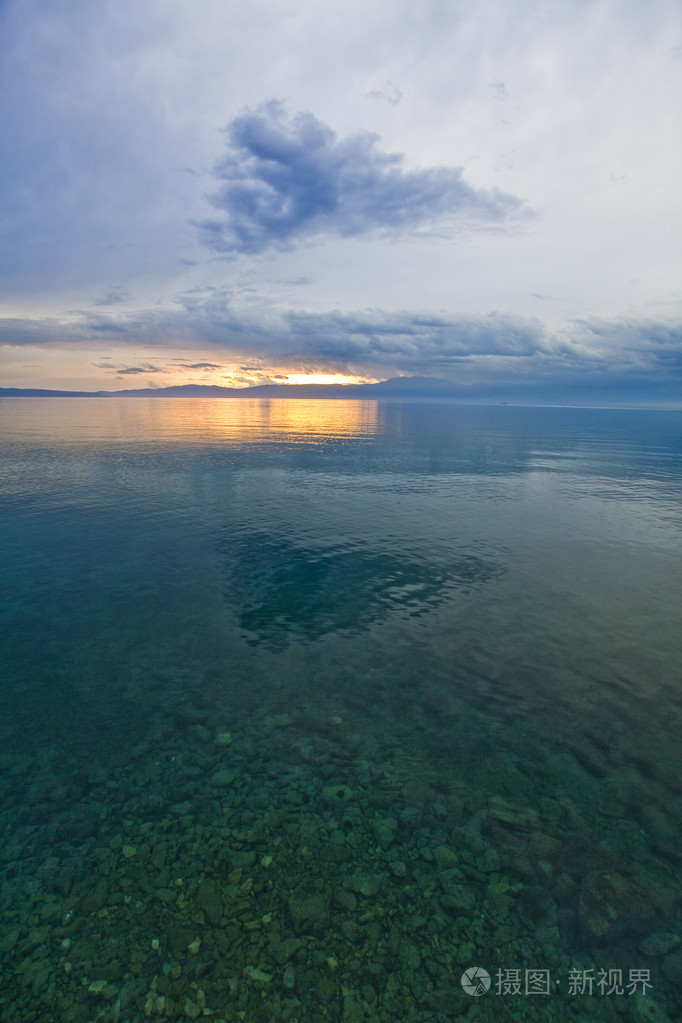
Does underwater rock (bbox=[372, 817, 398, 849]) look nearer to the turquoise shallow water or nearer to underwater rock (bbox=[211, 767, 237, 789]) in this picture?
the turquoise shallow water

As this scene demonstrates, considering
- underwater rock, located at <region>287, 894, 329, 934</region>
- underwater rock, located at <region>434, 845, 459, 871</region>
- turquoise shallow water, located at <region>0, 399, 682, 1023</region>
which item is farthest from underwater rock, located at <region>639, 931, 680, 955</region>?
underwater rock, located at <region>287, 894, 329, 934</region>

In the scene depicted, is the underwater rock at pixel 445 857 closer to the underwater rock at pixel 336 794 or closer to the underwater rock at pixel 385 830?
the underwater rock at pixel 385 830

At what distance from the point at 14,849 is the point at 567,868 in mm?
18943

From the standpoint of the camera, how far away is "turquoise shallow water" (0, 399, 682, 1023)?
43.0 ft

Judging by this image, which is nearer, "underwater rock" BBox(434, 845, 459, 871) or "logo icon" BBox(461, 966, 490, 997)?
"logo icon" BBox(461, 966, 490, 997)

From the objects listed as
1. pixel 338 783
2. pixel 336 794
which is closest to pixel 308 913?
pixel 336 794

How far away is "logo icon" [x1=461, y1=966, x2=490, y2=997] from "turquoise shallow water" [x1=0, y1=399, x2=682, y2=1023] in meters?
0.18

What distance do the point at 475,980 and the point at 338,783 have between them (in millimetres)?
7785

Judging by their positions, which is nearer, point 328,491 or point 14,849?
point 14,849

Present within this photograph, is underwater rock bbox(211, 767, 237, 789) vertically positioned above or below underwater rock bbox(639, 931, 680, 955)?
below

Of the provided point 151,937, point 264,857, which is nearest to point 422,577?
point 264,857

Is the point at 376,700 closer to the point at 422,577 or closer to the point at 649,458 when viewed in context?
the point at 422,577

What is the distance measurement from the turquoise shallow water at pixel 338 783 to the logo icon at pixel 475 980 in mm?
184

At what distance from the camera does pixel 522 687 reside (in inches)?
1041
